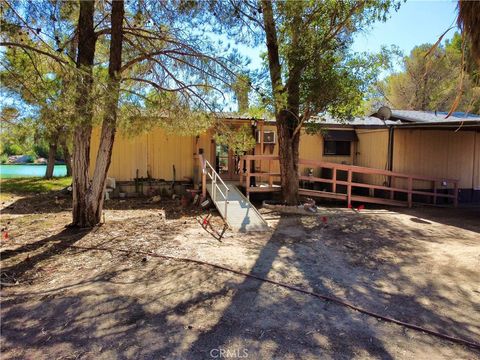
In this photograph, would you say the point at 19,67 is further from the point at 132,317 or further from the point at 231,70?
the point at 132,317

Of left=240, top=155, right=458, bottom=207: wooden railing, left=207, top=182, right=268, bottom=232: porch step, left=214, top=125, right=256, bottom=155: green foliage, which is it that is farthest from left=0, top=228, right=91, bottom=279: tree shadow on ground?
left=240, top=155, right=458, bottom=207: wooden railing

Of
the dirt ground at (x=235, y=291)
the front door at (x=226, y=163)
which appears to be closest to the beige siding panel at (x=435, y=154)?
the dirt ground at (x=235, y=291)

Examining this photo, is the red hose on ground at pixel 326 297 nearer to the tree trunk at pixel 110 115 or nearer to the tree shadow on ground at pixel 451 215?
the tree trunk at pixel 110 115

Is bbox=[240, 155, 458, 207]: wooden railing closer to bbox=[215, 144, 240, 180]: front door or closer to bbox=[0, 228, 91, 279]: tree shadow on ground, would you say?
bbox=[215, 144, 240, 180]: front door

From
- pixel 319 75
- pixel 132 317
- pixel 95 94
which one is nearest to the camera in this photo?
pixel 132 317

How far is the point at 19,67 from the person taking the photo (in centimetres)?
590

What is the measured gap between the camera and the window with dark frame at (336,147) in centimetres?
1366

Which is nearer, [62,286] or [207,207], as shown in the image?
[62,286]

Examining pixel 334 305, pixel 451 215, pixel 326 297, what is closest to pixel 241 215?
pixel 326 297

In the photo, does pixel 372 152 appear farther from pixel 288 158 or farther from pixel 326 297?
pixel 326 297

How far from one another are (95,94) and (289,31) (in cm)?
494

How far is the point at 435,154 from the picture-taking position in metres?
12.2

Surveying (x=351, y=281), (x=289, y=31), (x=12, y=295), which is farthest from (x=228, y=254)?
(x=289, y=31)
